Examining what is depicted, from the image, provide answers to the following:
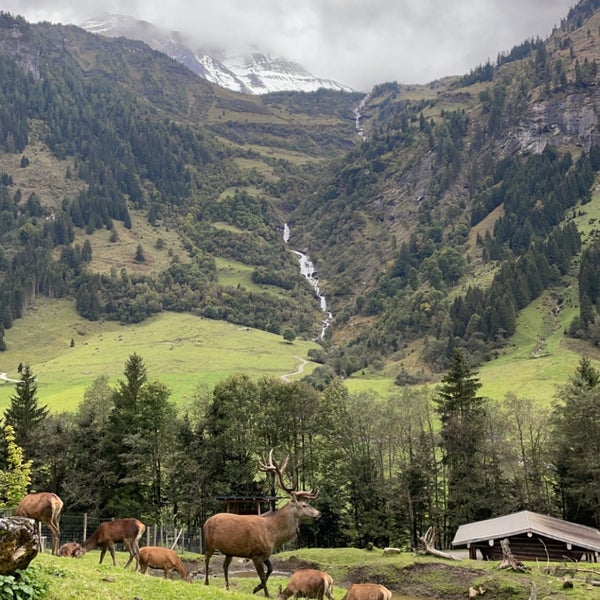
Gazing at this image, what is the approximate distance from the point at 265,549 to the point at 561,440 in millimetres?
42432

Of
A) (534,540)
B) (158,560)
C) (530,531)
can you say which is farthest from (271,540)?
(534,540)

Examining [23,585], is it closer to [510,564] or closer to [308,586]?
[308,586]

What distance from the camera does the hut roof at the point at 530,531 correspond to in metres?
38.3

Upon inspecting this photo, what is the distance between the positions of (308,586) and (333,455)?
1553 inches

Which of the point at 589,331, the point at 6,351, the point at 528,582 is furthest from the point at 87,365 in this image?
the point at 528,582

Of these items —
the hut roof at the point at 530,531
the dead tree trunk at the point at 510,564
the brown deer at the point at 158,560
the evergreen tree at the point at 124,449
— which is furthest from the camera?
the evergreen tree at the point at 124,449

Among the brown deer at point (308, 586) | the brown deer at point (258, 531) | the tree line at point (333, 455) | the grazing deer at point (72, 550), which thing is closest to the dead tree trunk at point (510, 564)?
the brown deer at point (308, 586)

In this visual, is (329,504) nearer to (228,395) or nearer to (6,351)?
(228,395)

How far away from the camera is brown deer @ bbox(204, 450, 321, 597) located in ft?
69.9

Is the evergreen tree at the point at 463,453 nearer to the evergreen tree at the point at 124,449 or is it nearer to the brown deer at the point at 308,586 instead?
the evergreen tree at the point at 124,449

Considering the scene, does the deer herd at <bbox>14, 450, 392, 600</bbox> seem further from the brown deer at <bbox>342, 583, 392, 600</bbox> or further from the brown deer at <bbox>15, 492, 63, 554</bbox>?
the brown deer at <bbox>15, 492, 63, 554</bbox>

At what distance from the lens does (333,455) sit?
6147 centimetres

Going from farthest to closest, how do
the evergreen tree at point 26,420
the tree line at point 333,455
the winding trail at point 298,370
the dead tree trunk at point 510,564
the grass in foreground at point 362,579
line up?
the winding trail at point 298,370
the evergreen tree at point 26,420
the tree line at point 333,455
the dead tree trunk at point 510,564
the grass in foreground at point 362,579

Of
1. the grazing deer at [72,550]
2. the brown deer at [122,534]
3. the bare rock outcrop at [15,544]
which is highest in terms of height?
the bare rock outcrop at [15,544]
